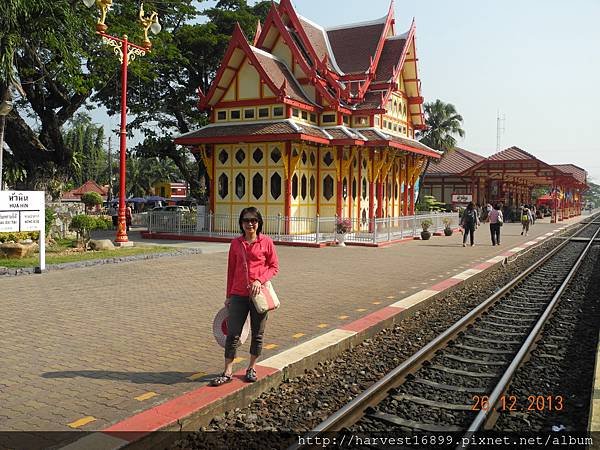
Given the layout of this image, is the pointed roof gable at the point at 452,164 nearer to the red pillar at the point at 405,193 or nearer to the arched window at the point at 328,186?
the red pillar at the point at 405,193

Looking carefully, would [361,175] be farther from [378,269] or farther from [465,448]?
[465,448]

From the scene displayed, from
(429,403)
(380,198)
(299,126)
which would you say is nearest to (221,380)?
(429,403)

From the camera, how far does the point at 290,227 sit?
21531 millimetres

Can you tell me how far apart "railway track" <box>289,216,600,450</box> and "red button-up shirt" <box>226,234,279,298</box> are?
139 cm

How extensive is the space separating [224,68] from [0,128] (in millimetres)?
9187

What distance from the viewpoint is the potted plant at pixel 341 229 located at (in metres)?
20.0

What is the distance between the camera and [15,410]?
430cm

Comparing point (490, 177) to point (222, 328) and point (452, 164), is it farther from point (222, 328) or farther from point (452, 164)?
point (222, 328)

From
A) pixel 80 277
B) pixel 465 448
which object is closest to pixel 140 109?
pixel 80 277

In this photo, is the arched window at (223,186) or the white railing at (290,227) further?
the arched window at (223,186)

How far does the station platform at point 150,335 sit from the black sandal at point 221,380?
83 millimetres

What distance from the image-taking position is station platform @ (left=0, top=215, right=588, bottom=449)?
429 centimetres

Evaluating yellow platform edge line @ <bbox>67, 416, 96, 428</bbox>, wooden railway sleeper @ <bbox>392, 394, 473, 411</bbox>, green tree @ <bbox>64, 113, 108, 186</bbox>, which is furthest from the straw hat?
green tree @ <bbox>64, 113, 108, 186</bbox>

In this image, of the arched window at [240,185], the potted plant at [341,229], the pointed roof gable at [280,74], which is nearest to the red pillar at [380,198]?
the pointed roof gable at [280,74]
